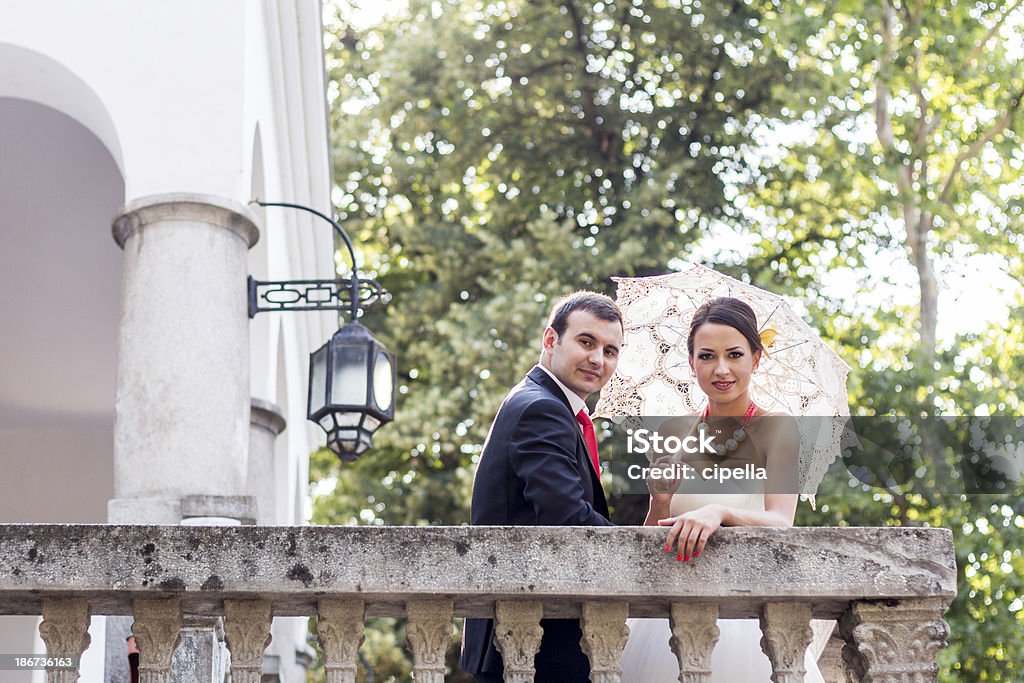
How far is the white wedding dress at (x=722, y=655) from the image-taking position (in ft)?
13.0

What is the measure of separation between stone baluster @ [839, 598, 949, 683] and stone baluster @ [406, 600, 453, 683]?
3.39 feet

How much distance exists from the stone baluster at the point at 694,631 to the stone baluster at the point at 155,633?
48.7 inches

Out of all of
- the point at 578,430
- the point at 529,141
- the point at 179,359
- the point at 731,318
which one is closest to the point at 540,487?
the point at 578,430

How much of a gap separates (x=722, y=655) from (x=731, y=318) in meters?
1.04

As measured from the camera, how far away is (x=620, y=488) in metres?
16.2

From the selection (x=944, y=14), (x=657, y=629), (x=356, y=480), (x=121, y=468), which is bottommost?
(x=657, y=629)

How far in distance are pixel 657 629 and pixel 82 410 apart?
415 inches

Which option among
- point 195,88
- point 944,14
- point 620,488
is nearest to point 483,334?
point 620,488

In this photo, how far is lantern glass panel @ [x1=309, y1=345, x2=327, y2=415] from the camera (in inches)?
323

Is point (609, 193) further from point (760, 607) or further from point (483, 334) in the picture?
point (760, 607)

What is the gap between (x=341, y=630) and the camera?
11.0ft

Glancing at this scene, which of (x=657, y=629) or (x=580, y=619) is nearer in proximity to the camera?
(x=580, y=619)

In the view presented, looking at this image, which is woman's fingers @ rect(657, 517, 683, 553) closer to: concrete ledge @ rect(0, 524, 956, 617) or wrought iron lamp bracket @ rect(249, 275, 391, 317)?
concrete ledge @ rect(0, 524, 956, 617)

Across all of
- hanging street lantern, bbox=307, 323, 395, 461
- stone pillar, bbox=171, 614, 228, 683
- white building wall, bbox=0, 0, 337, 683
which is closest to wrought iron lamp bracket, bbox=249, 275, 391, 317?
hanging street lantern, bbox=307, 323, 395, 461
